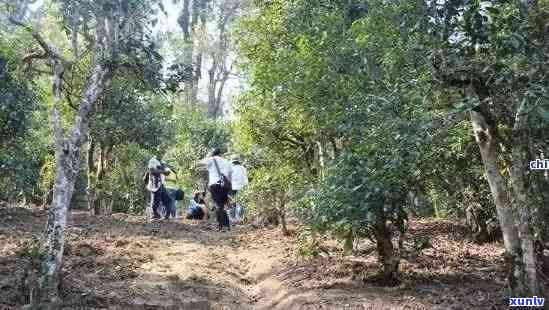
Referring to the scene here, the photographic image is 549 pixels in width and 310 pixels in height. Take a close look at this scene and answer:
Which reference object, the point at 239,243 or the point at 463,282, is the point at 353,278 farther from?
the point at 239,243

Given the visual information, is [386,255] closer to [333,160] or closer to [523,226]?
[333,160]

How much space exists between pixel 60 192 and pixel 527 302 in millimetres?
4596

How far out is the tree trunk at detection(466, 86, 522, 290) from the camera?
16.9 feet

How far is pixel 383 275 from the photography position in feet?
21.6

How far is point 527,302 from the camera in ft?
16.1

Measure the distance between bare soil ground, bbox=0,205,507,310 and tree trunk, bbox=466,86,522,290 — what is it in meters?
0.60

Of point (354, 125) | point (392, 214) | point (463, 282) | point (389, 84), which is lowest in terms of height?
point (463, 282)

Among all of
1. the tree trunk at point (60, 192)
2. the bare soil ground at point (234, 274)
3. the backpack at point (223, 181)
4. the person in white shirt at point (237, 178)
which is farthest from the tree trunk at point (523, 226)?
the person in white shirt at point (237, 178)

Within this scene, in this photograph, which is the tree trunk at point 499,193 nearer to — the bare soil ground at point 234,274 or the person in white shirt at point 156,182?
the bare soil ground at point 234,274

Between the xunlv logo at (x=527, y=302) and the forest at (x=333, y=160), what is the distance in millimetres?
20

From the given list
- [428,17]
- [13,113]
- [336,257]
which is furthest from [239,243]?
[428,17]

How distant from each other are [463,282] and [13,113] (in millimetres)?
9108

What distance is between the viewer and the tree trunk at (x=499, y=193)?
5156mm

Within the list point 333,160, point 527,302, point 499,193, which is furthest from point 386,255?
point 527,302
